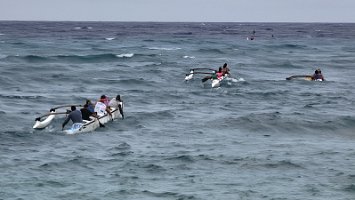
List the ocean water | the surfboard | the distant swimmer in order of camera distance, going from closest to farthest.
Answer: the ocean water < the distant swimmer < the surfboard

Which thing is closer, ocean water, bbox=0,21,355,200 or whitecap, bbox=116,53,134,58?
ocean water, bbox=0,21,355,200

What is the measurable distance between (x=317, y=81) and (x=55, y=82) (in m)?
20.0

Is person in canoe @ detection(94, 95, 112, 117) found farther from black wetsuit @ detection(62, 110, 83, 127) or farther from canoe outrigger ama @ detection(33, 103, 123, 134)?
black wetsuit @ detection(62, 110, 83, 127)

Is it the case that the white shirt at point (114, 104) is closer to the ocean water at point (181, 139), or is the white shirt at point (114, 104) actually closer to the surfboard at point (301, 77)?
the ocean water at point (181, 139)

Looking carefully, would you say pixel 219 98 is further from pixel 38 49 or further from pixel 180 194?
pixel 38 49

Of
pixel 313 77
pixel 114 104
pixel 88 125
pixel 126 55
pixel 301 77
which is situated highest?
pixel 114 104

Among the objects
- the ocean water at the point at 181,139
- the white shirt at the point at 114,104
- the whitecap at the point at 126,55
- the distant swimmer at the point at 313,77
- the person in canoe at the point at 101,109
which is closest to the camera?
the ocean water at the point at 181,139

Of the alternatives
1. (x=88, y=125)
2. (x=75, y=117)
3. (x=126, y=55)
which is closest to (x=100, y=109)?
(x=88, y=125)

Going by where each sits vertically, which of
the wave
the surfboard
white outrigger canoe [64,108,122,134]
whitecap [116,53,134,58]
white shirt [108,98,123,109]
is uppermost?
white shirt [108,98,123,109]

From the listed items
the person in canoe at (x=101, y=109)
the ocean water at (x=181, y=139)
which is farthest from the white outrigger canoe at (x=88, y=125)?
the ocean water at (x=181, y=139)

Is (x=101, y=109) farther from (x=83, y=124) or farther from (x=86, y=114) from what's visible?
(x=83, y=124)

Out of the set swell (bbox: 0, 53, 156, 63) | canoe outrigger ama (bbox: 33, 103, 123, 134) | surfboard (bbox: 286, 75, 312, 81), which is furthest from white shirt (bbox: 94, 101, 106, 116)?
swell (bbox: 0, 53, 156, 63)

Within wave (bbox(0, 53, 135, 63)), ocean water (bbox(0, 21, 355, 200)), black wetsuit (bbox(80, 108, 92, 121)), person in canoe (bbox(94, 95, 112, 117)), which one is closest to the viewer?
ocean water (bbox(0, 21, 355, 200))

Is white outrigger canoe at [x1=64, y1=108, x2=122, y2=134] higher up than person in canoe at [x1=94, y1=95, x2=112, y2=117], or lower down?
lower down
